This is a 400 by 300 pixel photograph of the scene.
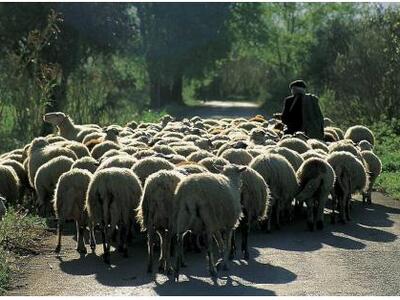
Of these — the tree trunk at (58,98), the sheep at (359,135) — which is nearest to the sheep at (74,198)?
the sheep at (359,135)

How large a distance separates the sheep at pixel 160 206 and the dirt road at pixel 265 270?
0.32 m

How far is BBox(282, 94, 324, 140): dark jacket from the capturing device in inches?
654

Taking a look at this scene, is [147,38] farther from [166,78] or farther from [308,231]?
[308,231]

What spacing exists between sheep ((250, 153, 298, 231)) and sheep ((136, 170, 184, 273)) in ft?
8.18

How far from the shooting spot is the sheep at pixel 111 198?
9586 mm

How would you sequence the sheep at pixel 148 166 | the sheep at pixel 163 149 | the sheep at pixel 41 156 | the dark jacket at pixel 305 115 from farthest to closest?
the dark jacket at pixel 305 115 < the sheep at pixel 41 156 < the sheep at pixel 163 149 < the sheep at pixel 148 166

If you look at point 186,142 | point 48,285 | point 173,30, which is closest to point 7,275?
point 48,285

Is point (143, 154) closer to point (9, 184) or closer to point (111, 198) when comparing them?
point (111, 198)

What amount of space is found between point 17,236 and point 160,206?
287 centimetres

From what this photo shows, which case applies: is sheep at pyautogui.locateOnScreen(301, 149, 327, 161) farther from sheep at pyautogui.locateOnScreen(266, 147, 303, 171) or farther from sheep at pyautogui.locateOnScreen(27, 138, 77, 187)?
Result: sheep at pyautogui.locateOnScreen(27, 138, 77, 187)

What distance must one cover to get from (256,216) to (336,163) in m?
2.62

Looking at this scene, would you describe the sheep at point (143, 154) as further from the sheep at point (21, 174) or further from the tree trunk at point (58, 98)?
the tree trunk at point (58, 98)

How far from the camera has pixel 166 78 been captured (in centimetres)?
5191

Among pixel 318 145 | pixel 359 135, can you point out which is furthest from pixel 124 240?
pixel 359 135
